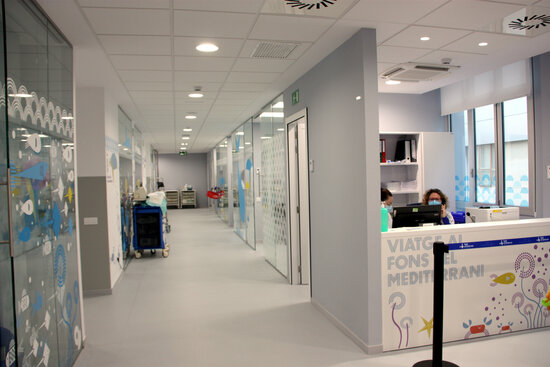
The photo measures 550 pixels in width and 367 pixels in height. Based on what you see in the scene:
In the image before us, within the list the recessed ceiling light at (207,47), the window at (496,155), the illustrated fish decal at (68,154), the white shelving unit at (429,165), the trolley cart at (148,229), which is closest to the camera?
the illustrated fish decal at (68,154)

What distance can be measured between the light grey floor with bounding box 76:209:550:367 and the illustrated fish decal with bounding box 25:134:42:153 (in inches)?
76.3

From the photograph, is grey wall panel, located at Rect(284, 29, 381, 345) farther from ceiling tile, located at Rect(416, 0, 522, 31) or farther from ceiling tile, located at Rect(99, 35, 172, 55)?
ceiling tile, located at Rect(99, 35, 172, 55)

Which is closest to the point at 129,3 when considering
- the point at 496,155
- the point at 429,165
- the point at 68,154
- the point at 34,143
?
the point at 34,143

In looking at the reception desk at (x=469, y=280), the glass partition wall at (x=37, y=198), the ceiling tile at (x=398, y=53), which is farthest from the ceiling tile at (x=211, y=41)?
the reception desk at (x=469, y=280)

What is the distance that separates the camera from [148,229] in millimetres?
8086

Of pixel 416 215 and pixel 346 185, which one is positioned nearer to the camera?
pixel 346 185

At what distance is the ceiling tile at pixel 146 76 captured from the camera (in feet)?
15.4

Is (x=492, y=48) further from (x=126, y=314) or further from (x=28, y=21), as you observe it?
(x=126, y=314)

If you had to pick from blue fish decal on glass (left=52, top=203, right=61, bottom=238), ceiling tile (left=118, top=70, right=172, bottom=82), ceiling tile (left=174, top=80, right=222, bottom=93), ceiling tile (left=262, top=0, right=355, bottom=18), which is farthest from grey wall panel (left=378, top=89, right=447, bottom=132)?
blue fish decal on glass (left=52, top=203, right=61, bottom=238)

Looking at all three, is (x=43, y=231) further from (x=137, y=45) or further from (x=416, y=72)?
(x=416, y=72)

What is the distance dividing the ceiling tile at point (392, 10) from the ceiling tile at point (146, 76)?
2.41m

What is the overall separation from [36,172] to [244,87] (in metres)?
3.38

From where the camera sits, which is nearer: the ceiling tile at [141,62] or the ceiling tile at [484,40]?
the ceiling tile at [484,40]

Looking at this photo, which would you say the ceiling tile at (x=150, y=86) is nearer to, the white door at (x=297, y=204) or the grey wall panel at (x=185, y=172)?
the white door at (x=297, y=204)
